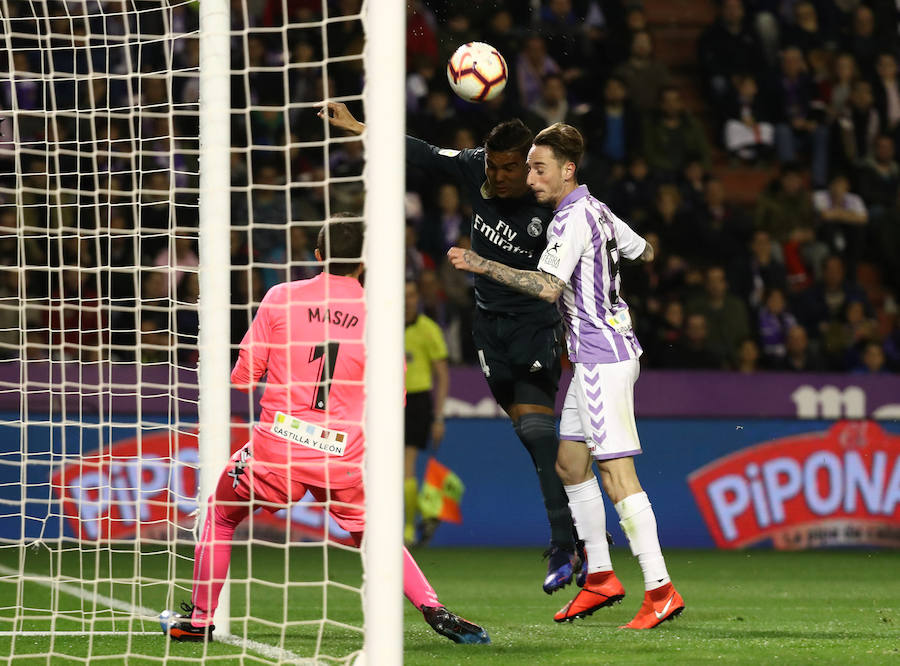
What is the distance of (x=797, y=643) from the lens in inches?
228

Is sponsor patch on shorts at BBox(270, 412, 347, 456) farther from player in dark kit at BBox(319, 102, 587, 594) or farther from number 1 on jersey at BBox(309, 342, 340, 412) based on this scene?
player in dark kit at BBox(319, 102, 587, 594)

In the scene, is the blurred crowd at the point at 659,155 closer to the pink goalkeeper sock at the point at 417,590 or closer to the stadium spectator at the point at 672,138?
the stadium spectator at the point at 672,138

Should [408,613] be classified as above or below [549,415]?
below

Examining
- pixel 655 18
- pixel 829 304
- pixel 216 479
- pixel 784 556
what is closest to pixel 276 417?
pixel 216 479

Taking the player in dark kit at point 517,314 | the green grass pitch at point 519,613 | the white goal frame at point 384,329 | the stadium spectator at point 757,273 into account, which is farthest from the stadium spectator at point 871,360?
the white goal frame at point 384,329

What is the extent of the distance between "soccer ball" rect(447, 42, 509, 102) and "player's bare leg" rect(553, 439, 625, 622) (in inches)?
66.6

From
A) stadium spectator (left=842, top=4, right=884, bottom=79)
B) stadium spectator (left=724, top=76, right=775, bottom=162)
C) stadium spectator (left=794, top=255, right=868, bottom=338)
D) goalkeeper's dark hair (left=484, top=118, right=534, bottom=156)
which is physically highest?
stadium spectator (left=842, top=4, right=884, bottom=79)

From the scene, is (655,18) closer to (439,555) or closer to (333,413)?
(439,555)

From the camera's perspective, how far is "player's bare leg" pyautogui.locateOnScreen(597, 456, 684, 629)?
6.11 meters

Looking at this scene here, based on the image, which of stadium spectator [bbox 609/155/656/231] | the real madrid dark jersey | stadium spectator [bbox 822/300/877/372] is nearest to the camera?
the real madrid dark jersey

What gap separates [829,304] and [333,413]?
9271 mm

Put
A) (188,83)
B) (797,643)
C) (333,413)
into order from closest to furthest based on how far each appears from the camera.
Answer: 1. (333,413)
2. (797,643)
3. (188,83)

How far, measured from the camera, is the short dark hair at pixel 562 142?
6.27 meters

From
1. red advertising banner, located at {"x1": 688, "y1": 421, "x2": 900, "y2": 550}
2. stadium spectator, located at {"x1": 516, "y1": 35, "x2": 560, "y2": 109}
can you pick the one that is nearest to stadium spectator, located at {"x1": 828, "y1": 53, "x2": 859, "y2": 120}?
stadium spectator, located at {"x1": 516, "y1": 35, "x2": 560, "y2": 109}
